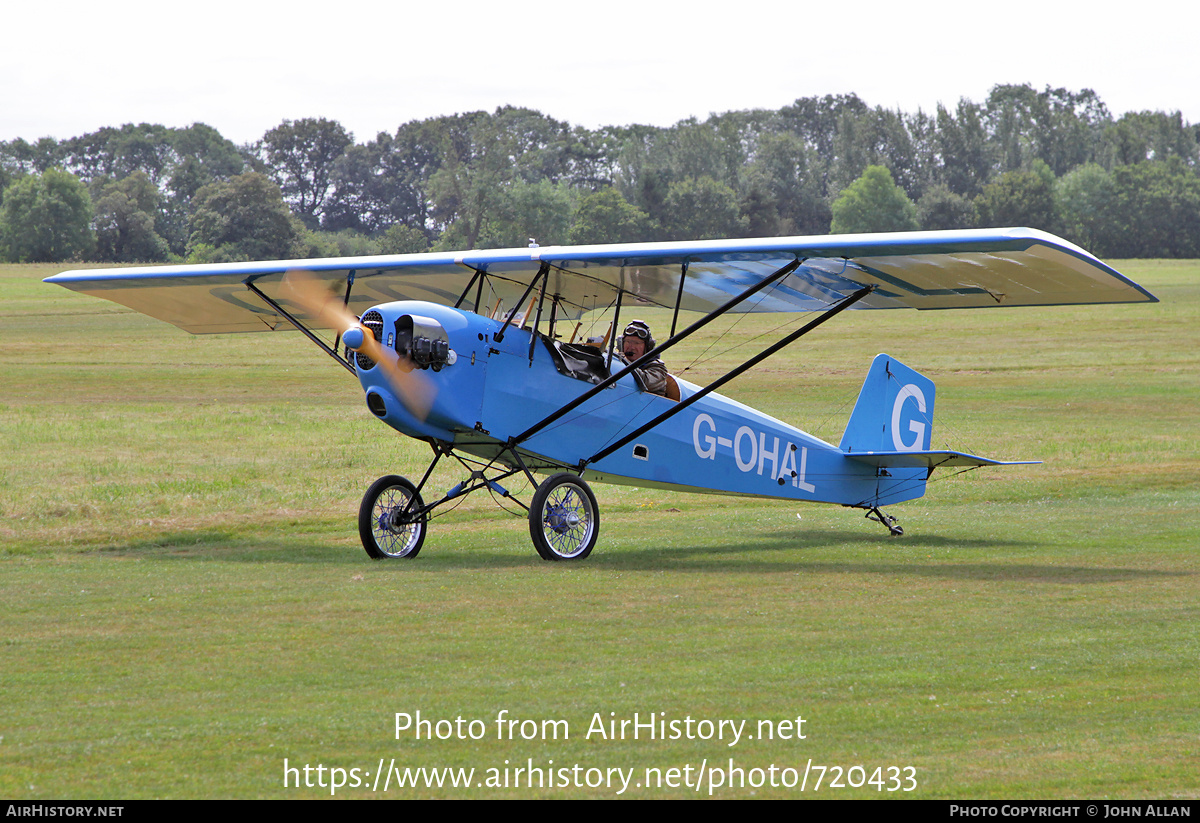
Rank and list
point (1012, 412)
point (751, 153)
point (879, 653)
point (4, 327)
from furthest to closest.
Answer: point (751, 153)
point (4, 327)
point (1012, 412)
point (879, 653)

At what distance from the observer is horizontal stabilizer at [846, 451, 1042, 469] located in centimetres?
1286

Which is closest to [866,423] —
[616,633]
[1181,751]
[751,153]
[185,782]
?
[616,633]

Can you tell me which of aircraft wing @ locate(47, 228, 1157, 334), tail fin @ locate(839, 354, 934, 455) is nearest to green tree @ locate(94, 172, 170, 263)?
aircraft wing @ locate(47, 228, 1157, 334)

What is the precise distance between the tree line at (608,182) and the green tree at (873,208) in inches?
7.8

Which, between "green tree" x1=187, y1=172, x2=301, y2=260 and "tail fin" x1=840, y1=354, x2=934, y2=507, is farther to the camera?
"green tree" x1=187, y1=172, x2=301, y2=260

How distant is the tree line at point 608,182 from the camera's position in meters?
110

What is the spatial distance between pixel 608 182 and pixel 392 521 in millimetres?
147295

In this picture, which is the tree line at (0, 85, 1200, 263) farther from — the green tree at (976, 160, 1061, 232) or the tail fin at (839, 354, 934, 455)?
the tail fin at (839, 354, 934, 455)

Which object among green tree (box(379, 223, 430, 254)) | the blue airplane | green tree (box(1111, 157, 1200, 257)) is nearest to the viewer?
the blue airplane

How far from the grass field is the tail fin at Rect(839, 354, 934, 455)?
104 cm

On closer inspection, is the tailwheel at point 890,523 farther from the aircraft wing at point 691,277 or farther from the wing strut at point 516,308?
the wing strut at point 516,308

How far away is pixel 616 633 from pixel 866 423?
276 inches

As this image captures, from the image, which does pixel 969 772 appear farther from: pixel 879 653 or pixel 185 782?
pixel 185 782

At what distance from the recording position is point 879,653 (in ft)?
26.2
